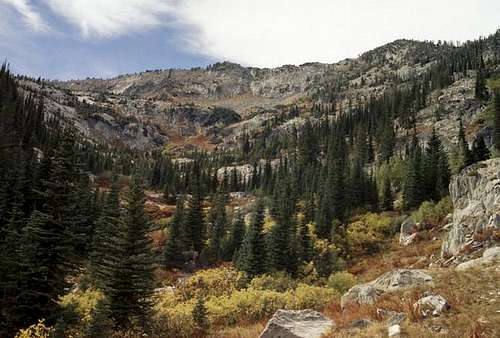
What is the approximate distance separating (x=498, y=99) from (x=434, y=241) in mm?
54693

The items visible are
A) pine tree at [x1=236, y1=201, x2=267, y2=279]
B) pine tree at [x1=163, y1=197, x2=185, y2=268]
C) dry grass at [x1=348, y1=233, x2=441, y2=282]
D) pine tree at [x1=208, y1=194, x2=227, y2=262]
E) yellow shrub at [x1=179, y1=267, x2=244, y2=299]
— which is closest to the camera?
dry grass at [x1=348, y1=233, x2=441, y2=282]

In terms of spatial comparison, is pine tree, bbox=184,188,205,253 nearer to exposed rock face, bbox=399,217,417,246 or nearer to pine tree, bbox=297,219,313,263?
pine tree, bbox=297,219,313,263

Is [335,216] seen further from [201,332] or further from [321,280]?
[201,332]

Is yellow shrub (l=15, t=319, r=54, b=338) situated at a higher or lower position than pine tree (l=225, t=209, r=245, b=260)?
higher

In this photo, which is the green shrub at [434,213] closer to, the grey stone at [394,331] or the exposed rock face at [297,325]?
the exposed rock face at [297,325]

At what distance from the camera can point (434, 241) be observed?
4428 centimetres

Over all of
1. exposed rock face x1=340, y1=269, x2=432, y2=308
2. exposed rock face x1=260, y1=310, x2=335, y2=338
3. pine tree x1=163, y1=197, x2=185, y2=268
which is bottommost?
pine tree x1=163, y1=197, x2=185, y2=268

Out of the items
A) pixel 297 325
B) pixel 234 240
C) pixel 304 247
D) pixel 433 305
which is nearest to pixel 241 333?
pixel 297 325

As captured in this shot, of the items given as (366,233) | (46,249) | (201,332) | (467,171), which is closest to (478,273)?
(201,332)

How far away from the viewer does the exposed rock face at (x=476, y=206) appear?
102 ft

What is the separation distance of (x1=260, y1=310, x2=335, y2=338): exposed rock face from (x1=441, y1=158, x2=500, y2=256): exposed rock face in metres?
22.0

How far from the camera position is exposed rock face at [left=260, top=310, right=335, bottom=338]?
1172cm

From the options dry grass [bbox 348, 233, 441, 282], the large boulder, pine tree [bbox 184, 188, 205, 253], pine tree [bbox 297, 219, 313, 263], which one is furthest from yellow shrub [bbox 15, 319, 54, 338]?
pine tree [bbox 184, 188, 205, 253]

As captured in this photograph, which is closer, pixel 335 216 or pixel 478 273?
pixel 478 273
